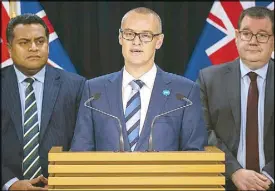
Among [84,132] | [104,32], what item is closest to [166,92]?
[84,132]

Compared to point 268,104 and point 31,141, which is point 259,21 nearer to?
point 268,104

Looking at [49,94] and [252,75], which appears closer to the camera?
[49,94]

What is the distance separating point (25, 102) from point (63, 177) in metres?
1.46

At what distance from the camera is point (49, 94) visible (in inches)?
141

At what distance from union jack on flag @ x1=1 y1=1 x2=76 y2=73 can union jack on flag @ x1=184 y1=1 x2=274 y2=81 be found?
3.25 feet

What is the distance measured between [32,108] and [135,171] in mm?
1533

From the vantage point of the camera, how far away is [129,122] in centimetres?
298

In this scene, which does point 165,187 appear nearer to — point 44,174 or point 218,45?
point 44,174

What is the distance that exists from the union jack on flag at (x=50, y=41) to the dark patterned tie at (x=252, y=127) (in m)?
1.34

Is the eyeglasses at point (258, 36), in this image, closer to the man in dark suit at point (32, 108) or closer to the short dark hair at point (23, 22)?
the man in dark suit at point (32, 108)

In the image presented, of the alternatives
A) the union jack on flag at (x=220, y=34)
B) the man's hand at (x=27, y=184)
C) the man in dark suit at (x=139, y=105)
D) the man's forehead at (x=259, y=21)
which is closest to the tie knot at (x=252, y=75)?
the man's forehead at (x=259, y=21)

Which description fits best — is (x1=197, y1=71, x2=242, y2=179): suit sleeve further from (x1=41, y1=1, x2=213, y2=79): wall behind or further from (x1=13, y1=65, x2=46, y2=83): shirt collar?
(x1=13, y1=65, x2=46, y2=83): shirt collar

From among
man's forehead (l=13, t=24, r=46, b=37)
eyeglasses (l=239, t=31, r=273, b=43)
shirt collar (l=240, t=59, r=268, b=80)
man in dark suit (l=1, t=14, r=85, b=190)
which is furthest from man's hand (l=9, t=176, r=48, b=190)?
eyeglasses (l=239, t=31, r=273, b=43)

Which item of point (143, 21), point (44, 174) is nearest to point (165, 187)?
point (143, 21)
